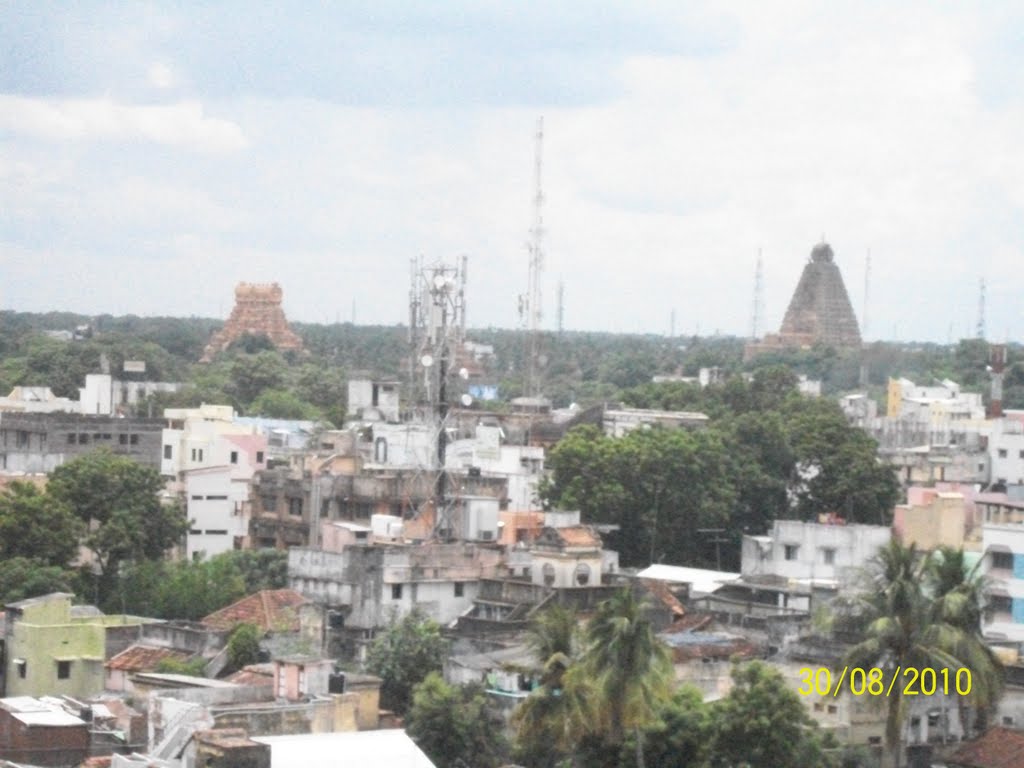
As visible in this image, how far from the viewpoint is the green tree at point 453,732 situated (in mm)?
32031

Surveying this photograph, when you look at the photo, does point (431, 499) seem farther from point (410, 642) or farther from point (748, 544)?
point (410, 642)

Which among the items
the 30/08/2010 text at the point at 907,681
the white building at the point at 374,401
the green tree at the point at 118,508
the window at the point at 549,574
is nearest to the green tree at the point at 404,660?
the window at the point at 549,574

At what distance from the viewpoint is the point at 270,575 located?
149ft

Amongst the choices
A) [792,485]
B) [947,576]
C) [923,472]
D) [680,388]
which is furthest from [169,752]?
[680,388]

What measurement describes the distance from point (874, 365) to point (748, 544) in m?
75.4

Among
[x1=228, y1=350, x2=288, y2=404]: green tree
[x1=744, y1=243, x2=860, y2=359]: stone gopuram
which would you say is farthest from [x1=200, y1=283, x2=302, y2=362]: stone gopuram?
[x1=228, y1=350, x2=288, y2=404]: green tree

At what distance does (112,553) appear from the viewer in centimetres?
4672

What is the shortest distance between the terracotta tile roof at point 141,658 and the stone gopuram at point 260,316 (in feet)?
409

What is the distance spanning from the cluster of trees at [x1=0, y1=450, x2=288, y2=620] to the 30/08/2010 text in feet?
47.3

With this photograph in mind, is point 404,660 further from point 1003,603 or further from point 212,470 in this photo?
point 212,470

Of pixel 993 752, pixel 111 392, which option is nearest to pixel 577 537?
pixel 993 752

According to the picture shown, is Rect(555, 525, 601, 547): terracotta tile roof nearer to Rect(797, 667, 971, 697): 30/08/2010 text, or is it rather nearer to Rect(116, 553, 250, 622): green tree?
Rect(116, 553, 250, 622): green tree

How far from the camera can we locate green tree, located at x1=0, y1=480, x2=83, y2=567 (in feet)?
147

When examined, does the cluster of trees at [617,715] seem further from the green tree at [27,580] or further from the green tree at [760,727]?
the green tree at [27,580]
